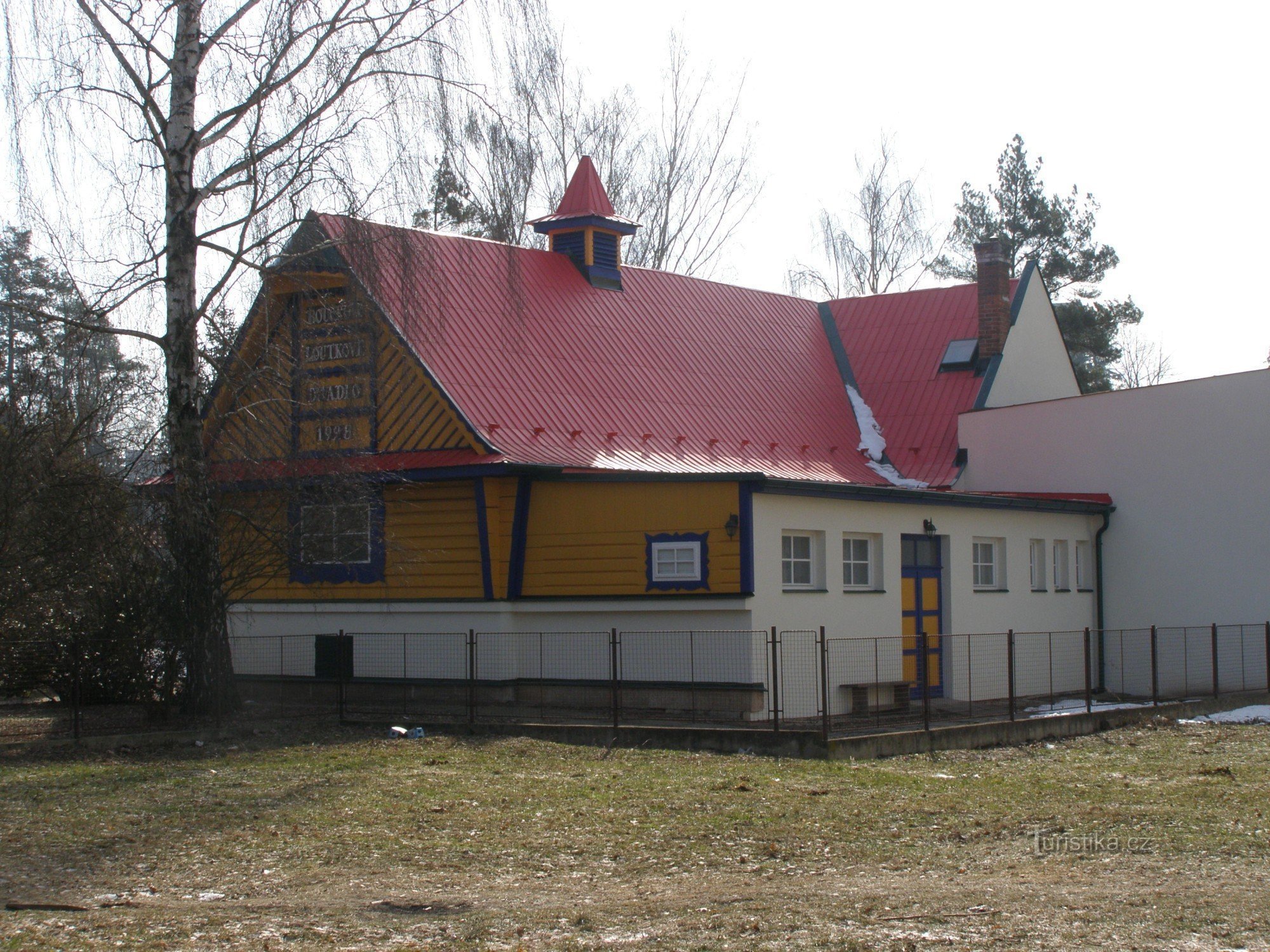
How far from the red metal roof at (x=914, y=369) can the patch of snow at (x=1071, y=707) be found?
5915 mm

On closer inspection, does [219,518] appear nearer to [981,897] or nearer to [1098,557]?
[981,897]

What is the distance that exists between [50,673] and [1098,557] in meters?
17.6

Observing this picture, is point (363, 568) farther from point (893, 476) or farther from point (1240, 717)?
point (1240, 717)

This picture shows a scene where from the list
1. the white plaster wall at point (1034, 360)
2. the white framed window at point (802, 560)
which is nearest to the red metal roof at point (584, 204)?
the white plaster wall at point (1034, 360)

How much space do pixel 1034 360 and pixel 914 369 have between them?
8.94ft

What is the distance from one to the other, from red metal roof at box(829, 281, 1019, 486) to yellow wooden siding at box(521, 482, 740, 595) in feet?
29.2

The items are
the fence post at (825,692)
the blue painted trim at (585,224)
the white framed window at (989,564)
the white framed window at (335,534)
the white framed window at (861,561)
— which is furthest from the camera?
the blue painted trim at (585,224)

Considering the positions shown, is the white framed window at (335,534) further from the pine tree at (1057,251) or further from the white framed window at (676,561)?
the pine tree at (1057,251)

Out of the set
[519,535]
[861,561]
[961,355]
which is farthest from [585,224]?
[861,561]

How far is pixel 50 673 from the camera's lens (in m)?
18.0

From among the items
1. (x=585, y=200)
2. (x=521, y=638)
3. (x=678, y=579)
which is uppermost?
(x=585, y=200)

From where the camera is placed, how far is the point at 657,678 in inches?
768

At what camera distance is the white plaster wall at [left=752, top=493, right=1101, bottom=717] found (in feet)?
63.5

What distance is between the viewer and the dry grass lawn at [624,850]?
25.5 ft
